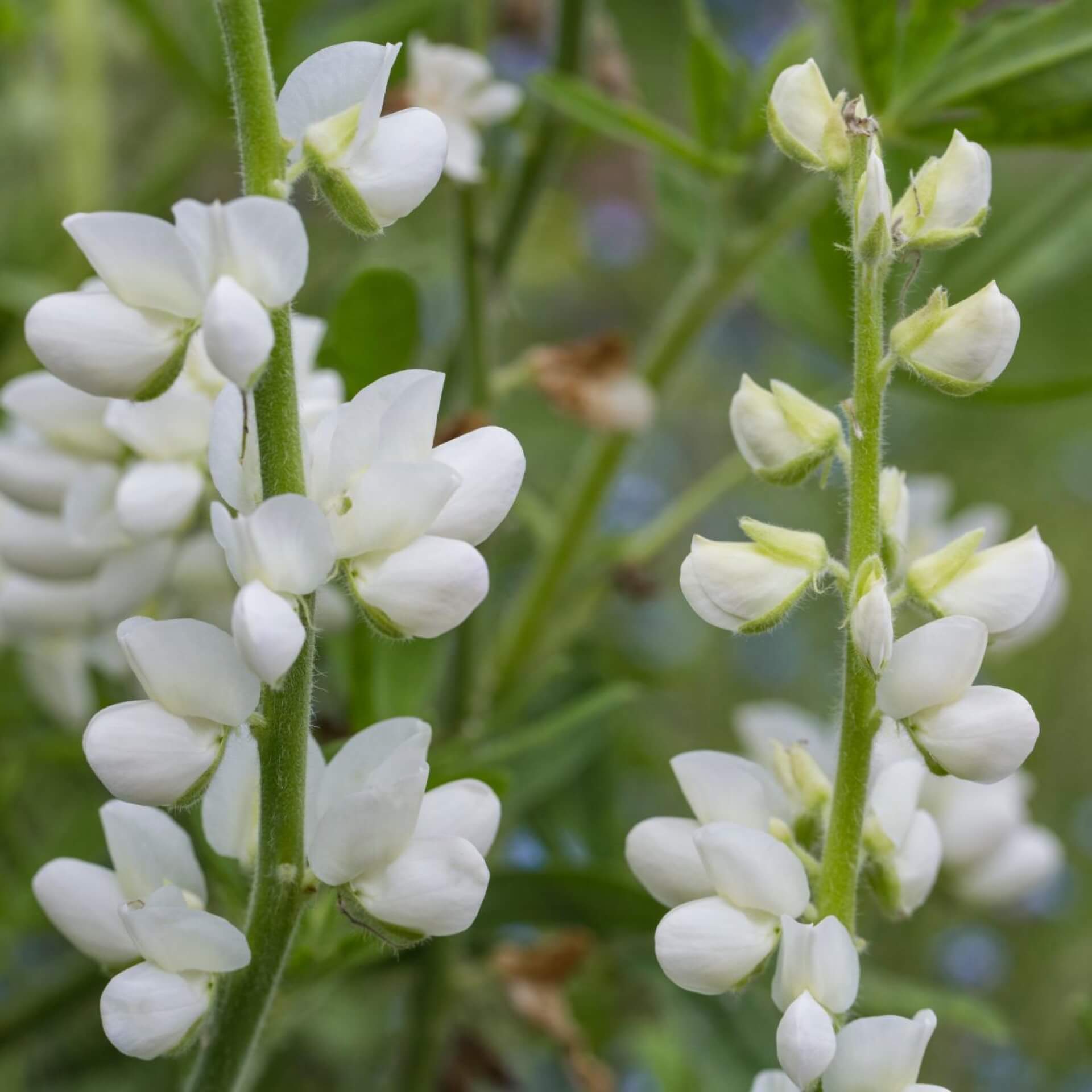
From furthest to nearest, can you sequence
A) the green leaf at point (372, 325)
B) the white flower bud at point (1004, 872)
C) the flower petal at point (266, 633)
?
the white flower bud at point (1004, 872) < the green leaf at point (372, 325) < the flower petal at point (266, 633)

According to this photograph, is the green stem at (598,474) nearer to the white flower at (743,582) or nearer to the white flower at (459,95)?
the white flower at (459,95)

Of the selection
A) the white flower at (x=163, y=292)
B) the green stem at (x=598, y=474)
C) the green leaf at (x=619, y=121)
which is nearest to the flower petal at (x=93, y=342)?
the white flower at (x=163, y=292)

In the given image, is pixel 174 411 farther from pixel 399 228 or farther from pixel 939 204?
pixel 399 228

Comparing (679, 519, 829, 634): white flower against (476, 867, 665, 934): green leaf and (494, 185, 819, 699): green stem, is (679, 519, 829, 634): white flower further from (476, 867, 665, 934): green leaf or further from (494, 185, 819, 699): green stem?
(494, 185, 819, 699): green stem

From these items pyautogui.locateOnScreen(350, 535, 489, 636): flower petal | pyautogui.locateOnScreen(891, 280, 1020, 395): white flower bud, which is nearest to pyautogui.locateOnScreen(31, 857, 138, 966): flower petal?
pyautogui.locateOnScreen(350, 535, 489, 636): flower petal

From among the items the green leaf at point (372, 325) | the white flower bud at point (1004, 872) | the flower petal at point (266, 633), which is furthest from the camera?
the white flower bud at point (1004, 872)
